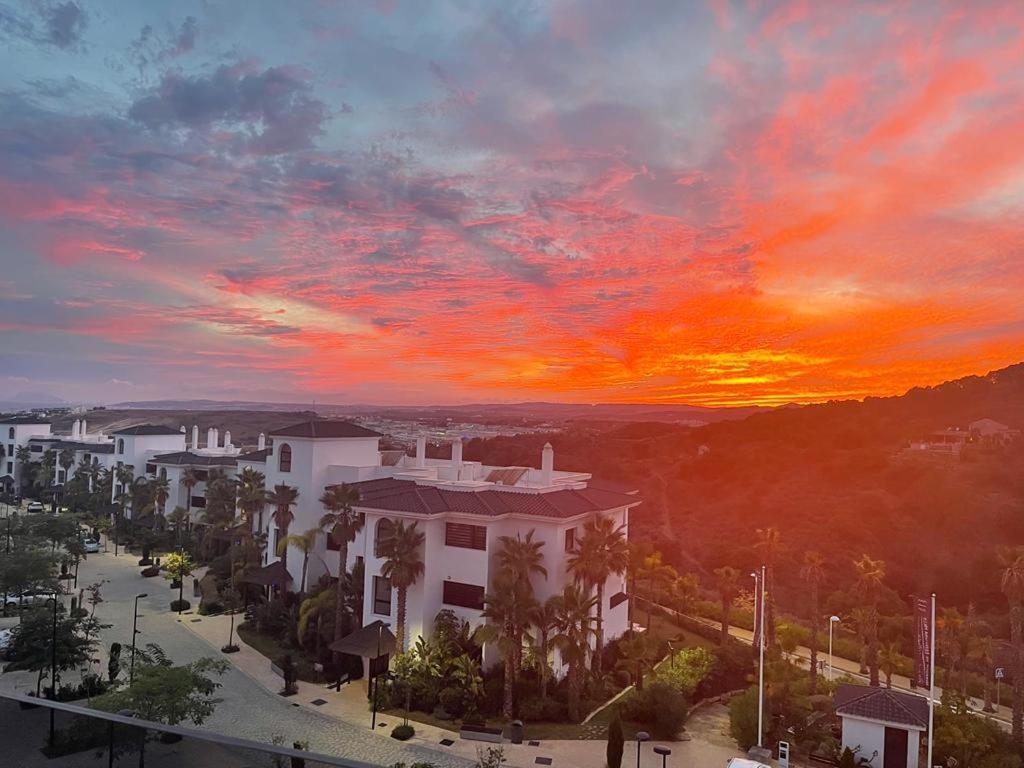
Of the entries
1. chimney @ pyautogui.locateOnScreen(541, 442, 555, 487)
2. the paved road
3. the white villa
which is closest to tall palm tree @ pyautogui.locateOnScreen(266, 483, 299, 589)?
the white villa

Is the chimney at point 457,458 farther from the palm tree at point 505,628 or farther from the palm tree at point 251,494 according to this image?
the palm tree at point 251,494

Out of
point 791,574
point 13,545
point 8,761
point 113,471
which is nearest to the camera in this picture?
point 8,761

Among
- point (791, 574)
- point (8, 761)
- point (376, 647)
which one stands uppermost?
point (8, 761)

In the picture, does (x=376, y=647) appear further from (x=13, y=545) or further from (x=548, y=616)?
(x=13, y=545)

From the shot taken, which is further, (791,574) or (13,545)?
(791,574)

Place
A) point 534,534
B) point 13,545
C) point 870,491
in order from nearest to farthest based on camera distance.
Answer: point 534,534 < point 13,545 < point 870,491

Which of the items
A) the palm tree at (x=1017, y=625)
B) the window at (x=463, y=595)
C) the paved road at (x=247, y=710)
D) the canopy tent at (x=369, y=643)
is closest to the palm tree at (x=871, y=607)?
the palm tree at (x=1017, y=625)

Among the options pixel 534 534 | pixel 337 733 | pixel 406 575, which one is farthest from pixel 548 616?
pixel 337 733
